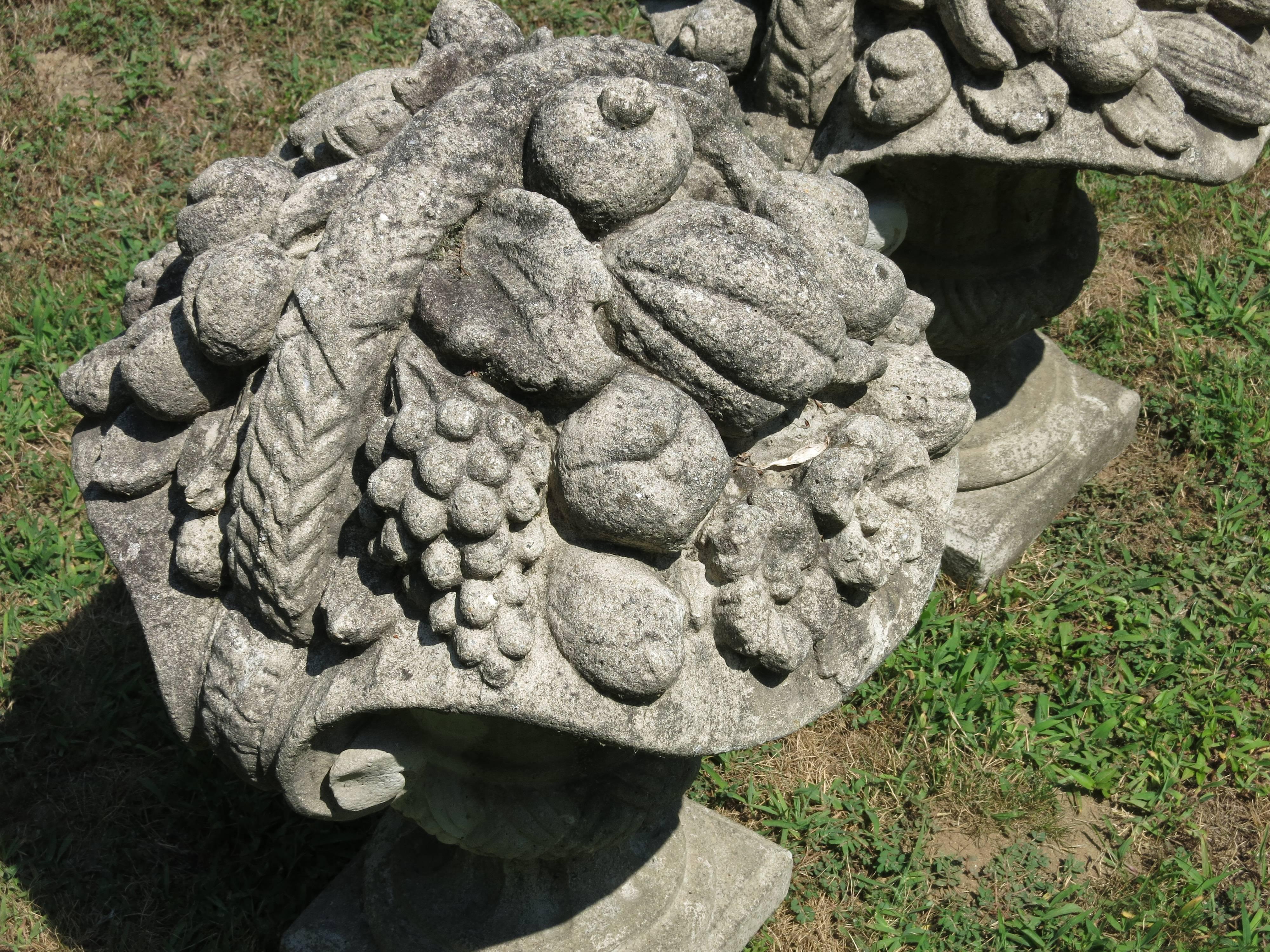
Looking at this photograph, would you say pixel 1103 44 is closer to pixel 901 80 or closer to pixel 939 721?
pixel 901 80

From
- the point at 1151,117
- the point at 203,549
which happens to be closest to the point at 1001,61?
the point at 1151,117

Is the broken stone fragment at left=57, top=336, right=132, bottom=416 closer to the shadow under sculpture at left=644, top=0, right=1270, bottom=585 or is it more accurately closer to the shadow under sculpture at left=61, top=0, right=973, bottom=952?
the shadow under sculpture at left=61, top=0, right=973, bottom=952

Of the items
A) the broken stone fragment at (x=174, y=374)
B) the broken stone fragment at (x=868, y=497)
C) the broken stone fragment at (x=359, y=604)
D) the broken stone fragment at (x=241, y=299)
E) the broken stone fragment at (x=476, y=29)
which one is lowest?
the broken stone fragment at (x=868, y=497)

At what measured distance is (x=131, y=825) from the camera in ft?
10.1

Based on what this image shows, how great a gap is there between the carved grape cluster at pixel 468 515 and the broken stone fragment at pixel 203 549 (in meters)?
0.32

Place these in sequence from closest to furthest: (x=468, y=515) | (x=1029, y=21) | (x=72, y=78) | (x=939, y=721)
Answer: (x=468, y=515) < (x=1029, y=21) < (x=939, y=721) < (x=72, y=78)

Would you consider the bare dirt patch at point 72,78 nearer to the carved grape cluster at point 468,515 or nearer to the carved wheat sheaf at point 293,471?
the carved wheat sheaf at point 293,471

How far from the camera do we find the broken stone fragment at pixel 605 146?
1673mm

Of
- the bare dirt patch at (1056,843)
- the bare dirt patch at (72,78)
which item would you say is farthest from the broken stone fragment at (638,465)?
the bare dirt patch at (72,78)

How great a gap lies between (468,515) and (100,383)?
79cm

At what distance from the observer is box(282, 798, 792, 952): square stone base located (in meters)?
2.63

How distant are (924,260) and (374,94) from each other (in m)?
2.01

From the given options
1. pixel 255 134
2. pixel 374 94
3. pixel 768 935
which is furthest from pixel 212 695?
pixel 255 134

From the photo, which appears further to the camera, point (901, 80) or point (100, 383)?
point (901, 80)
